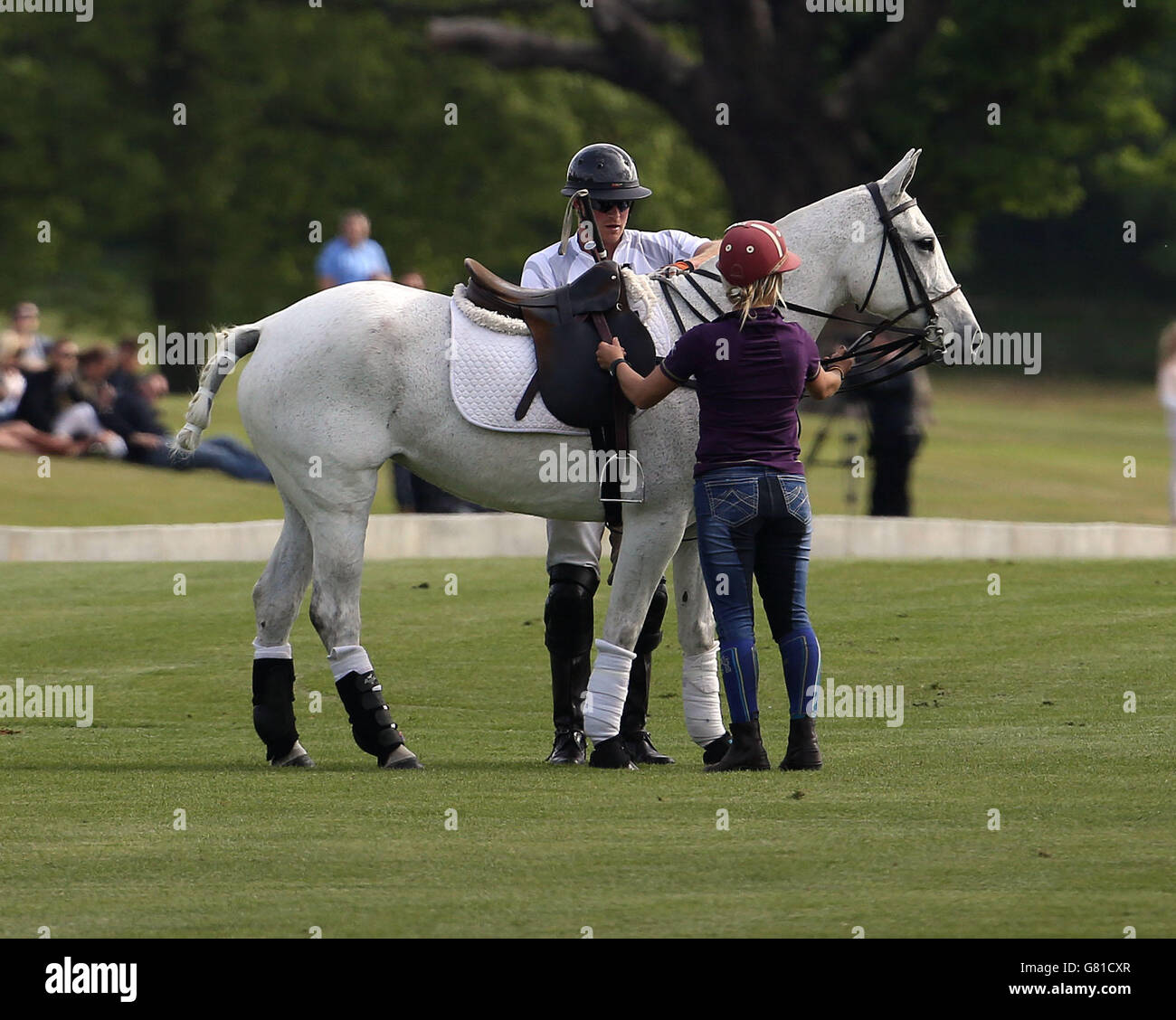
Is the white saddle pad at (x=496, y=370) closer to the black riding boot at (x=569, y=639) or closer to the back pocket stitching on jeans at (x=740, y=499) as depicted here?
the back pocket stitching on jeans at (x=740, y=499)

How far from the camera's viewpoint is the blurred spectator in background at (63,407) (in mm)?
21266

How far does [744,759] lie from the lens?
8.94 metres

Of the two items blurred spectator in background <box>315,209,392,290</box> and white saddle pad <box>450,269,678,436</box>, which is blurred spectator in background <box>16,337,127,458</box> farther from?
white saddle pad <box>450,269,678,436</box>

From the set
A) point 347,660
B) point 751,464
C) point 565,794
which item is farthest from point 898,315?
point 347,660

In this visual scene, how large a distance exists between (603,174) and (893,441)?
1144 cm

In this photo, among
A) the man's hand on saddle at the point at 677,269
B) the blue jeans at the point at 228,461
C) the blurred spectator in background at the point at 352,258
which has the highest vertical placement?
the blurred spectator in background at the point at 352,258

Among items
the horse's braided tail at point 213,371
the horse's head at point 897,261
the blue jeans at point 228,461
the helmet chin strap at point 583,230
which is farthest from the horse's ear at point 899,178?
the blue jeans at point 228,461

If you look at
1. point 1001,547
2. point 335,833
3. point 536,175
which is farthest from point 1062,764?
point 536,175

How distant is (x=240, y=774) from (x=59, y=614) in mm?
5117

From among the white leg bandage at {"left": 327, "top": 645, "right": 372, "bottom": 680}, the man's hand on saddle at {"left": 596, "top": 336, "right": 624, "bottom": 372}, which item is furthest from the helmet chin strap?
the white leg bandage at {"left": 327, "top": 645, "right": 372, "bottom": 680}

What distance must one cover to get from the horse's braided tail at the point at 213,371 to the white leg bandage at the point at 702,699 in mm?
2211

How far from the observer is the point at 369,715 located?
363 inches

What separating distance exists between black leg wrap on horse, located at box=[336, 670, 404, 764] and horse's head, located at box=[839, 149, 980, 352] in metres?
2.57

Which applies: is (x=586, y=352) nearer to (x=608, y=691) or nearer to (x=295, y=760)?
(x=608, y=691)
